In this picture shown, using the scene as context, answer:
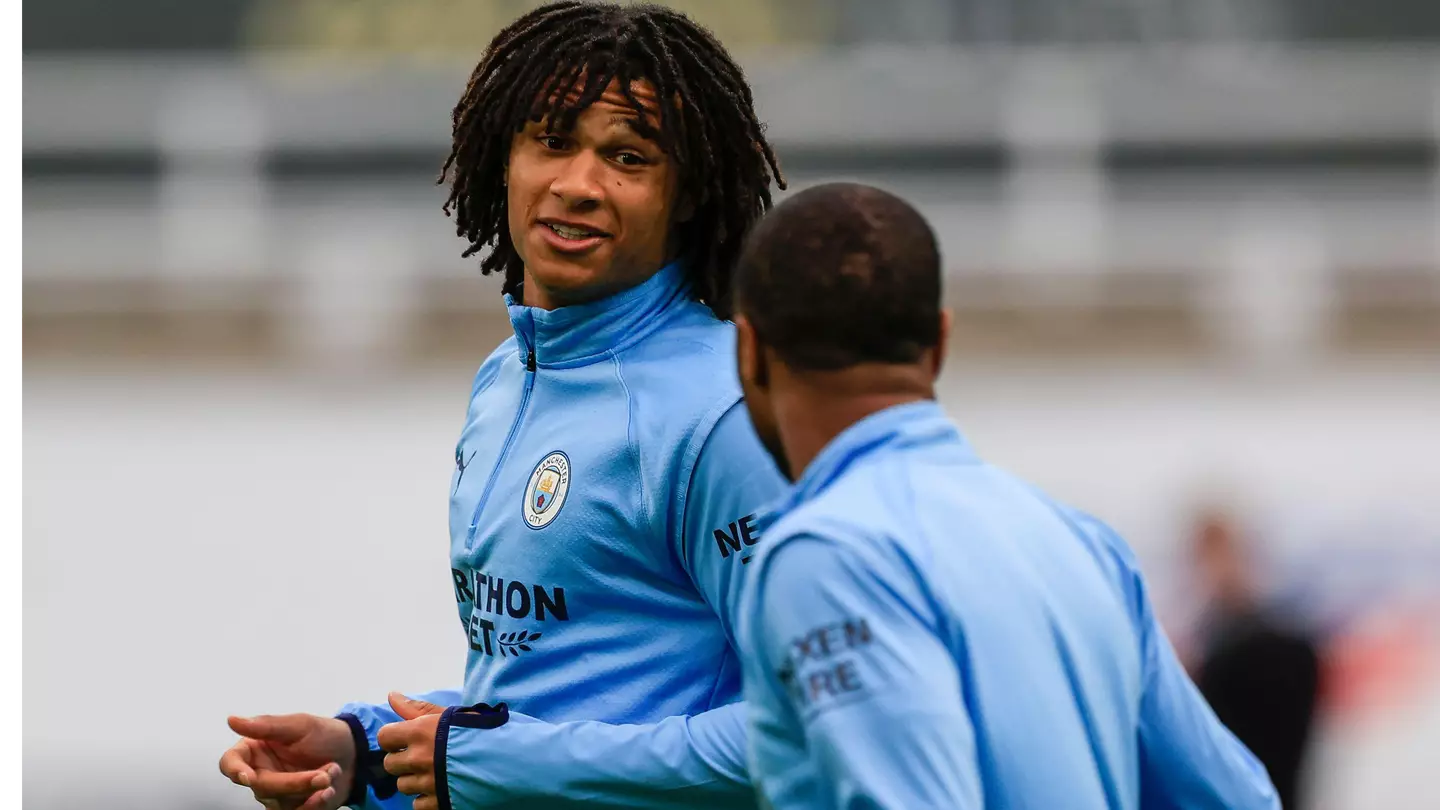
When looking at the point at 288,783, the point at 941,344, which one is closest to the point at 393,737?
the point at 288,783

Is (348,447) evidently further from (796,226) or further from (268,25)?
(796,226)

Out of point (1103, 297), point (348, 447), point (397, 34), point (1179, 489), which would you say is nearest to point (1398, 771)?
point (1179, 489)

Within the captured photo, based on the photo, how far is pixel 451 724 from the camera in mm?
2736

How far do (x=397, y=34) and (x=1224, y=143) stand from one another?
6730 mm

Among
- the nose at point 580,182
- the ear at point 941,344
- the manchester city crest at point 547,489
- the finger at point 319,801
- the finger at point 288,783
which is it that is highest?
the nose at point 580,182

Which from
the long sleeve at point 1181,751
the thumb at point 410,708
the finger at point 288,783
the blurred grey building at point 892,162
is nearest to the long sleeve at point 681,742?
the thumb at point 410,708

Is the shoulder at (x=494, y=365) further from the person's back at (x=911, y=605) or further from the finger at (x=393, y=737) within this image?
the person's back at (x=911, y=605)

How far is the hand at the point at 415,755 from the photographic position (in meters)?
2.72

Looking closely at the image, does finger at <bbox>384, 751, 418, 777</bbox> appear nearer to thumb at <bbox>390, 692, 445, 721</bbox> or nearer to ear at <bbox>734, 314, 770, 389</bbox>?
thumb at <bbox>390, 692, 445, 721</bbox>

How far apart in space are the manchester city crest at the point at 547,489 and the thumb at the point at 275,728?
48cm

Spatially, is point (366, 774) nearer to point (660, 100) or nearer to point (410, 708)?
point (410, 708)

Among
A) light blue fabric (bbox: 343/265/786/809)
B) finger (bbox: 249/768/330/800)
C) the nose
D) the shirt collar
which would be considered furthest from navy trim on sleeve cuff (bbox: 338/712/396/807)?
the nose

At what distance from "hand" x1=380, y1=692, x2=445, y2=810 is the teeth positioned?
0.68 m

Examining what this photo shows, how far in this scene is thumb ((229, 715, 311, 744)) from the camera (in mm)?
2883
